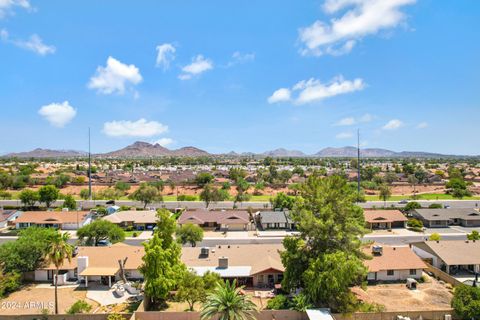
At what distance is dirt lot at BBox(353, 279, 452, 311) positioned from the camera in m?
34.2

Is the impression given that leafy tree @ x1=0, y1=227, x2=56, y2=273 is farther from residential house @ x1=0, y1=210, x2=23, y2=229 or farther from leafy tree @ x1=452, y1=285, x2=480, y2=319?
leafy tree @ x1=452, y1=285, x2=480, y2=319

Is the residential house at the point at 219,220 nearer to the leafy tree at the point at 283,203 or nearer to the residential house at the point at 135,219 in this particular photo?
the residential house at the point at 135,219

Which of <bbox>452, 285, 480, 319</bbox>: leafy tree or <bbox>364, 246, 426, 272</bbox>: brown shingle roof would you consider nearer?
<bbox>452, 285, 480, 319</bbox>: leafy tree

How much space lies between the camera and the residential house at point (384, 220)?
233ft

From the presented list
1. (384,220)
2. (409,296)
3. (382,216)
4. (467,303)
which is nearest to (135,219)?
(384,220)

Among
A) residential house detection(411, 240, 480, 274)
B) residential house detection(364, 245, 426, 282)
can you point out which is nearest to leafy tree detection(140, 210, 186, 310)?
residential house detection(364, 245, 426, 282)

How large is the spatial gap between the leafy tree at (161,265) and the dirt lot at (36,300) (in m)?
6.78

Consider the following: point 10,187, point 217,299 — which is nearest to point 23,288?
point 217,299

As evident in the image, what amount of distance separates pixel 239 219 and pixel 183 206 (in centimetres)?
2574

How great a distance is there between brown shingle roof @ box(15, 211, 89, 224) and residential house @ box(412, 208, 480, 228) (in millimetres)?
71972

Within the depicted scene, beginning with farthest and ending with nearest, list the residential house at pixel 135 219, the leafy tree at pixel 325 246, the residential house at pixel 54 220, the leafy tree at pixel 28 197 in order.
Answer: the leafy tree at pixel 28 197, the residential house at pixel 135 219, the residential house at pixel 54 220, the leafy tree at pixel 325 246

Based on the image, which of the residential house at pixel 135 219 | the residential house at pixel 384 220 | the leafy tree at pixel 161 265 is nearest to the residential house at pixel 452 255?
the residential house at pixel 384 220

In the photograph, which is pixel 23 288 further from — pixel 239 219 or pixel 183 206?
pixel 183 206

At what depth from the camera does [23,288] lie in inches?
1567
